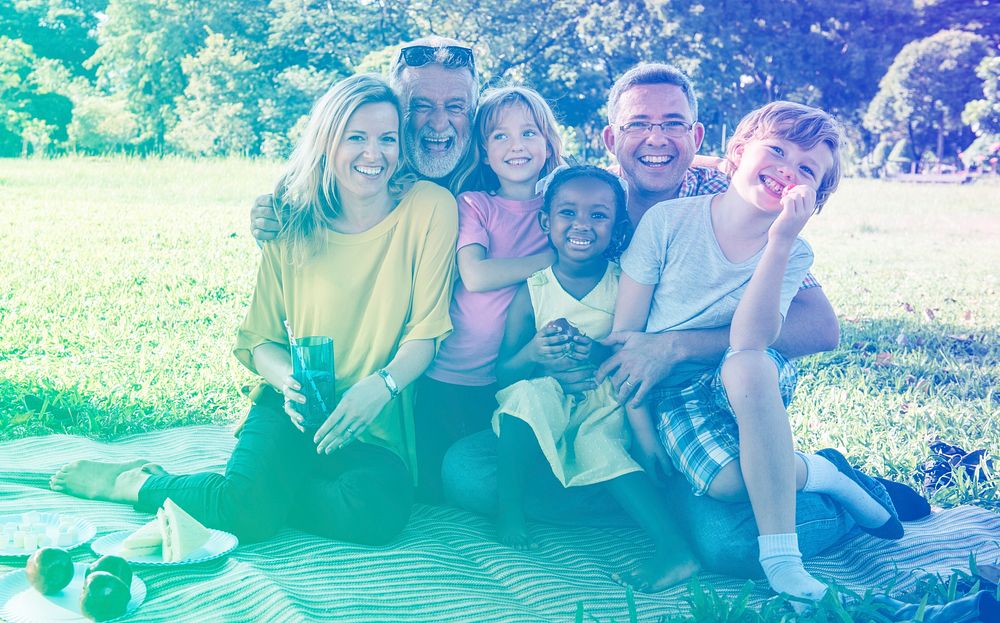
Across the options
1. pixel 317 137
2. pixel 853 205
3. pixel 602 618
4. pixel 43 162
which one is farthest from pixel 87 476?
pixel 43 162

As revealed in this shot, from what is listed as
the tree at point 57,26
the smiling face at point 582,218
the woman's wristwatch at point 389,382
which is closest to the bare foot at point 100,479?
the woman's wristwatch at point 389,382

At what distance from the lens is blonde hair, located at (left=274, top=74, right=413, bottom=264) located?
3.34m

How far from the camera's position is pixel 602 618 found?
8.82 ft

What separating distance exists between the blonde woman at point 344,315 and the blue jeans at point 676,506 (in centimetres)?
22

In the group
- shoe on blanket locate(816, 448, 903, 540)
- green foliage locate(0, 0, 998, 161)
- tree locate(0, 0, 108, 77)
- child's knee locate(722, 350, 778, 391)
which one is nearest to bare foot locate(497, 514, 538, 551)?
child's knee locate(722, 350, 778, 391)

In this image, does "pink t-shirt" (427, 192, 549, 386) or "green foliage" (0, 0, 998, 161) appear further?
"green foliage" (0, 0, 998, 161)

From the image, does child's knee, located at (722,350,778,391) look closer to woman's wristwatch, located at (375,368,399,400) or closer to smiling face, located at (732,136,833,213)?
smiling face, located at (732,136,833,213)

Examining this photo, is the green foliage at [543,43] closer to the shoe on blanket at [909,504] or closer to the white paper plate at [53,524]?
the white paper plate at [53,524]

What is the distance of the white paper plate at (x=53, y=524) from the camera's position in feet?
9.46

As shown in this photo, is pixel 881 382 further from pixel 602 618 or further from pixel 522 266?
pixel 602 618

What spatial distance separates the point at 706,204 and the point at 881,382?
7.98ft

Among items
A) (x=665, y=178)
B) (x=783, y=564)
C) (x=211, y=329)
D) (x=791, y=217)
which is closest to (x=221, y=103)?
(x=211, y=329)

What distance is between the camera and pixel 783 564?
9.07ft

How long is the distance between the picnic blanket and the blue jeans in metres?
0.06
